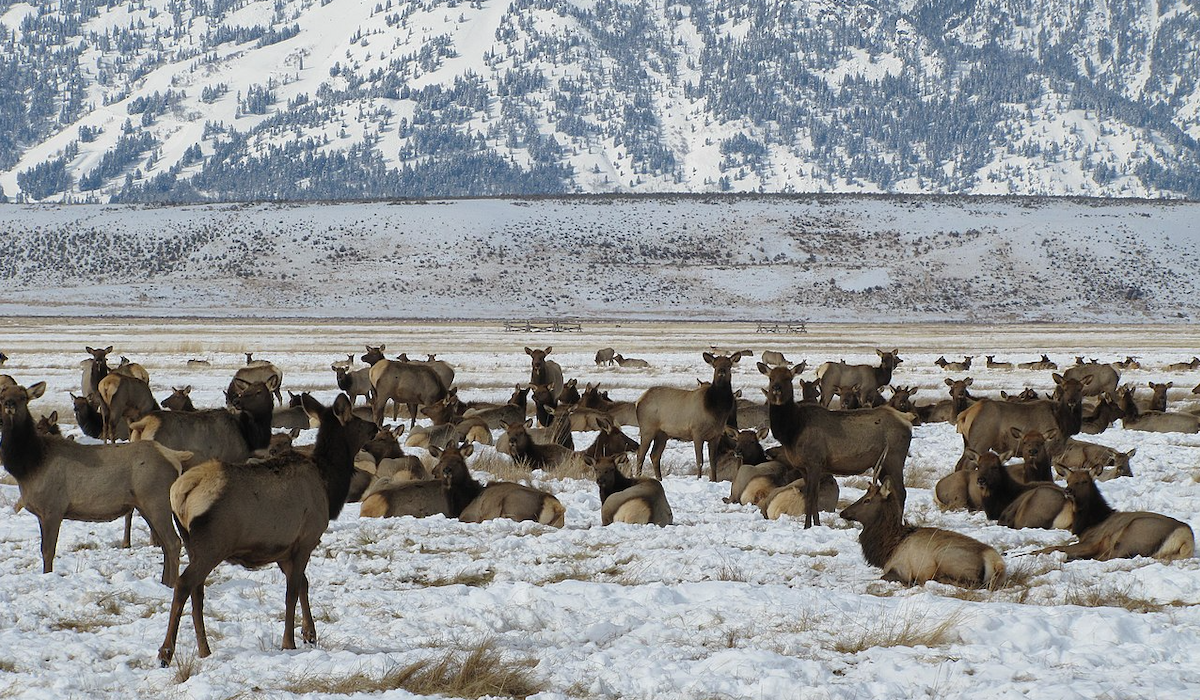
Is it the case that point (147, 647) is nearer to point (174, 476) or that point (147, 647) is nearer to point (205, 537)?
point (205, 537)

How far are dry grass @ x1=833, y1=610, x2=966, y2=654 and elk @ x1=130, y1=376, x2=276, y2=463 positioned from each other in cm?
688

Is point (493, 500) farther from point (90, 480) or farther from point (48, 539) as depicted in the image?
point (48, 539)

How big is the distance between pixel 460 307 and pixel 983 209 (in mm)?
85955

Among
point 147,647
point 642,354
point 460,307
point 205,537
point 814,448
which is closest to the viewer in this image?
point 205,537

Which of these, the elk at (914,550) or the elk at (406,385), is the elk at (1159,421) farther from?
the elk at (914,550)

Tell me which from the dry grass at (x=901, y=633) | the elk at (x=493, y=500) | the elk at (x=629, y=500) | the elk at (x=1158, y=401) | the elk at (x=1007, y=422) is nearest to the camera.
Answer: the dry grass at (x=901, y=633)

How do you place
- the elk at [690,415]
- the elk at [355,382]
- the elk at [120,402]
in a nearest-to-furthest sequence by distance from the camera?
1. the elk at [690,415]
2. the elk at [120,402]
3. the elk at [355,382]

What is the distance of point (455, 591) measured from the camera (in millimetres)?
9062

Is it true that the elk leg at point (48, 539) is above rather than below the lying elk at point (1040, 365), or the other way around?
above

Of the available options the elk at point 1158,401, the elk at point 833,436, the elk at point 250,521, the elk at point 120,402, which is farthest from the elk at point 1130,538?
the elk at point 1158,401

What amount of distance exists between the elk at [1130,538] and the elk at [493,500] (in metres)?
4.94

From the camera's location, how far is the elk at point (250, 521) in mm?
6914

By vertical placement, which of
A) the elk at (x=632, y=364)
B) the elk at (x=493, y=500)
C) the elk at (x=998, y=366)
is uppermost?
the elk at (x=493, y=500)

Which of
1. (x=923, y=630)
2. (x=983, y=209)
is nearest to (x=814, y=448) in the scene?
(x=923, y=630)
